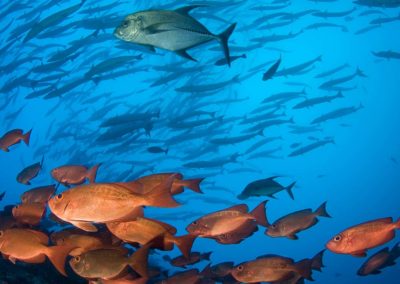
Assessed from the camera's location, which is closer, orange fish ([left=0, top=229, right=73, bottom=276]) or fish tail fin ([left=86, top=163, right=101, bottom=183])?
orange fish ([left=0, top=229, right=73, bottom=276])

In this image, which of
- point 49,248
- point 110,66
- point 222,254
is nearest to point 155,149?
point 110,66

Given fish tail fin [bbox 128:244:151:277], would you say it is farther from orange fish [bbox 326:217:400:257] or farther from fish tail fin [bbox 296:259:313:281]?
fish tail fin [bbox 296:259:313:281]

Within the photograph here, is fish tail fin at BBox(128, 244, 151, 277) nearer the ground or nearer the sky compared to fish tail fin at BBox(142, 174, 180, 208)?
nearer the ground

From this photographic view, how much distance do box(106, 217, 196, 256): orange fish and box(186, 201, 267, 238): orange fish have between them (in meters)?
0.52

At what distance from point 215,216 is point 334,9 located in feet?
146

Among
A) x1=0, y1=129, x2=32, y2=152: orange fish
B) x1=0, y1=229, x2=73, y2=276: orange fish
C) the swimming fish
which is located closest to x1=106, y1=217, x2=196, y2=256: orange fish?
x1=0, y1=229, x2=73, y2=276: orange fish

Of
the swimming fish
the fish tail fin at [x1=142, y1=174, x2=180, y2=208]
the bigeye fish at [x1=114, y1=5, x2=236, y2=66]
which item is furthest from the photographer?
the swimming fish

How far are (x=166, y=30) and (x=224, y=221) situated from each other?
6.33ft

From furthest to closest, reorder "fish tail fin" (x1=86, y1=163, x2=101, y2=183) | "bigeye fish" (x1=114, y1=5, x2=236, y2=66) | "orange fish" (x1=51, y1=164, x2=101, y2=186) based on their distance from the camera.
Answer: "orange fish" (x1=51, y1=164, x2=101, y2=186), "fish tail fin" (x1=86, y1=163, x2=101, y2=183), "bigeye fish" (x1=114, y1=5, x2=236, y2=66)

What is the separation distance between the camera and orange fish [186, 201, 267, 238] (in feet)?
11.7

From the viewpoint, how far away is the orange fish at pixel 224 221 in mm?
3555

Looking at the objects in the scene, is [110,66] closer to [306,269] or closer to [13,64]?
[13,64]

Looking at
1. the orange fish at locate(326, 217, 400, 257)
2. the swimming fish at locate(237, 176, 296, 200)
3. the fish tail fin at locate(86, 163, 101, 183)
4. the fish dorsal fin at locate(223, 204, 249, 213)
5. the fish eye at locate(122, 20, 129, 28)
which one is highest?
the fish eye at locate(122, 20, 129, 28)

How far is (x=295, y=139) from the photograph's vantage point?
88500 mm
